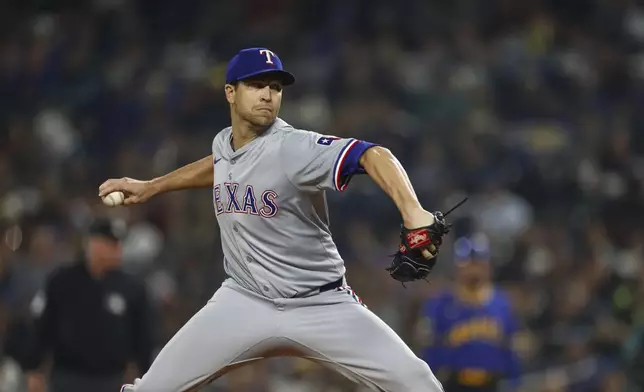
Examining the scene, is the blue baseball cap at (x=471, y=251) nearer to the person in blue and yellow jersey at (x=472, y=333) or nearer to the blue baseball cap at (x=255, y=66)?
the person in blue and yellow jersey at (x=472, y=333)

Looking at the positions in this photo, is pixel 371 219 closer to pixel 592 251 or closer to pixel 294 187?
pixel 592 251

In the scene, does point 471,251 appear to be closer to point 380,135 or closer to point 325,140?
point 325,140

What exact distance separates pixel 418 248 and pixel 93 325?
146 inches

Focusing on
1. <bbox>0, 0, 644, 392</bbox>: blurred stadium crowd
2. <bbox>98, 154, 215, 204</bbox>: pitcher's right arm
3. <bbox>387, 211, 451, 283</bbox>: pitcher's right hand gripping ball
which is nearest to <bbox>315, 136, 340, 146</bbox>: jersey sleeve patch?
<bbox>387, 211, 451, 283</bbox>: pitcher's right hand gripping ball

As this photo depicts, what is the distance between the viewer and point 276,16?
13492 millimetres

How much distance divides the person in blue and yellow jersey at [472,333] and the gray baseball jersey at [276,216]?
282cm

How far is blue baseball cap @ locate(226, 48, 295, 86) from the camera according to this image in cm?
485

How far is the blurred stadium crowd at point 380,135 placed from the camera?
32.2 feet

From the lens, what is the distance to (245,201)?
490 centimetres

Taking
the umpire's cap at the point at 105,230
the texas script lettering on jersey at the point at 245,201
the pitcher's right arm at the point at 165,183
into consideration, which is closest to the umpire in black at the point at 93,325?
the umpire's cap at the point at 105,230

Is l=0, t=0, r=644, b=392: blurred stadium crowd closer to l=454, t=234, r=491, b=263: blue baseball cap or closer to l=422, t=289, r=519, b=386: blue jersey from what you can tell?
l=422, t=289, r=519, b=386: blue jersey

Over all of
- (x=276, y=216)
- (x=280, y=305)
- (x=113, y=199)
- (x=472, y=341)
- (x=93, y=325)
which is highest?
(x=113, y=199)

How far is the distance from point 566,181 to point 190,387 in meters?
6.81

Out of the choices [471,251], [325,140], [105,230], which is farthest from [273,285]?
[471,251]
